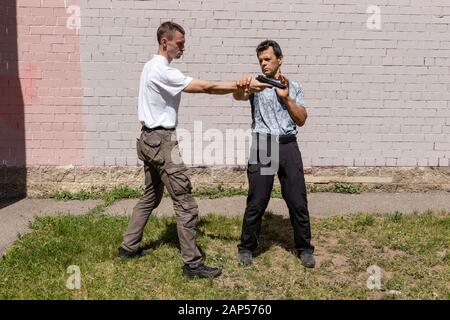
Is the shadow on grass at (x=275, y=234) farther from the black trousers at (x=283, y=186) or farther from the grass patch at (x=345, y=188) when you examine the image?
the grass patch at (x=345, y=188)

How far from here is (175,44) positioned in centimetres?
435

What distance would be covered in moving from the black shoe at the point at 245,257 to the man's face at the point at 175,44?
6.02 ft

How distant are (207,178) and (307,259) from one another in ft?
8.28

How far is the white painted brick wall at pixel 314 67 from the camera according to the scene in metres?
6.58

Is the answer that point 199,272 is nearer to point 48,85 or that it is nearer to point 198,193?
point 198,193

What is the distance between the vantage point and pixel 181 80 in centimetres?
422

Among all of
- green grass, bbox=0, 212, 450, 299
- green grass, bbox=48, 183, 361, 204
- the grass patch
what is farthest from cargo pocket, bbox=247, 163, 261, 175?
the grass patch

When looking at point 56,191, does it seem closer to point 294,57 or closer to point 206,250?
point 206,250

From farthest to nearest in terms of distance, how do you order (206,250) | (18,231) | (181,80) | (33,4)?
(33,4) → (18,231) → (206,250) → (181,80)

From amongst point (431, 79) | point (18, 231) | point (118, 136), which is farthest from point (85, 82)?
point (431, 79)

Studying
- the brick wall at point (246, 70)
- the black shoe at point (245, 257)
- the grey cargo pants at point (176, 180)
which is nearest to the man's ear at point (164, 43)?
the grey cargo pants at point (176, 180)

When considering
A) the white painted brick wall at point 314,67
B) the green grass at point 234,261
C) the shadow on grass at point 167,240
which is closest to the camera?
the green grass at point 234,261

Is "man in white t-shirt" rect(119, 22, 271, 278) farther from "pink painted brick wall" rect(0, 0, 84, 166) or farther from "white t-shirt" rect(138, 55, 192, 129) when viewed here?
"pink painted brick wall" rect(0, 0, 84, 166)
